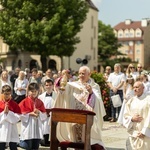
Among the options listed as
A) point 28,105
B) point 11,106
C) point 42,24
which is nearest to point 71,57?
point 42,24

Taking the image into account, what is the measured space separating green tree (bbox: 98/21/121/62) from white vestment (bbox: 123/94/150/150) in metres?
70.6

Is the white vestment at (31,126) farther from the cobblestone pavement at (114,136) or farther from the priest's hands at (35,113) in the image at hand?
the cobblestone pavement at (114,136)

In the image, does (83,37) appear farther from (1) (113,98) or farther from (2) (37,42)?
(1) (113,98)

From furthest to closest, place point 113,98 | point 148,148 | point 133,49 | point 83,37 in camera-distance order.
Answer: point 133,49, point 83,37, point 113,98, point 148,148

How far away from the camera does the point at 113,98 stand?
16078 millimetres

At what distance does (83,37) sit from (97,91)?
189 ft

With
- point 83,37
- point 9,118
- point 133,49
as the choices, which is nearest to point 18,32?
point 83,37

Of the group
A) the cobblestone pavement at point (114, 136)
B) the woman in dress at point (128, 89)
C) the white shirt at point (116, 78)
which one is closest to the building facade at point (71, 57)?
the white shirt at point (116, 78)

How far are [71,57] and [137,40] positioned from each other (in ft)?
168

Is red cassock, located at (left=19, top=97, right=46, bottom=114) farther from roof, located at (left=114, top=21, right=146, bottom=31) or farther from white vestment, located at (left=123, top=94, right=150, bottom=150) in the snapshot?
roof, located at (left=114, top=21, right=146, bottom=31)

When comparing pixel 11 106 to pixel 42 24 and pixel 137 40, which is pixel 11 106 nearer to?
pixel 42 24

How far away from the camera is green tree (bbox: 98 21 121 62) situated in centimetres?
7912

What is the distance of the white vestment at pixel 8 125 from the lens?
879 centimetres

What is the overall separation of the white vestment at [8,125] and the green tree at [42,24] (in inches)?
1306
